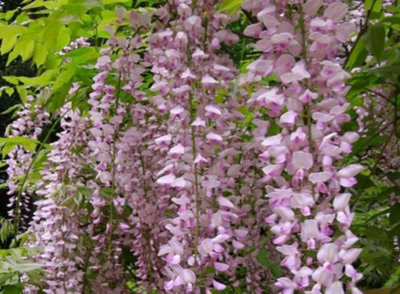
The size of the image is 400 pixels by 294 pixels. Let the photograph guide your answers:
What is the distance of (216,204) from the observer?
1.46 m

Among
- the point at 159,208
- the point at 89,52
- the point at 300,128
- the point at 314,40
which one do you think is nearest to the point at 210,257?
the point at 300,128

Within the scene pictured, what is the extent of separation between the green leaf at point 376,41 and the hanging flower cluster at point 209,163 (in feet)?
0.23

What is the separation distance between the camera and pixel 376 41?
1450mm

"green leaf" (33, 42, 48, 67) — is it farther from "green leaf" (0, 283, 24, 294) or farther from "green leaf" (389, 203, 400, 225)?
"green leaf" (389, 203, 400, 225)

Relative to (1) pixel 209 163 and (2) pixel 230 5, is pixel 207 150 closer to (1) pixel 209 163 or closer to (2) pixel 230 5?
(1) pixel 209 163

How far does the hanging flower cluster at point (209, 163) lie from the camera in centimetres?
116

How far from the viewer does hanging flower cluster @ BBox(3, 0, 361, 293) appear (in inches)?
45.5

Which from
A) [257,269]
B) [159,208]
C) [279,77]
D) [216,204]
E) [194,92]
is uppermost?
[279,77]

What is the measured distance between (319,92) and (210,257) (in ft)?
1.26

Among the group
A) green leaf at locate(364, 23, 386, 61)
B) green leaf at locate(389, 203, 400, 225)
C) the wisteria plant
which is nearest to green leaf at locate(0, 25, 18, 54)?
the wisteria plant

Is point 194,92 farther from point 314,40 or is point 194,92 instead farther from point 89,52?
point 89,52

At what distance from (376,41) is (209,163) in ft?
1.46

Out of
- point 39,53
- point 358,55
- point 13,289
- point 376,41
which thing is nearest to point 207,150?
point 376,41

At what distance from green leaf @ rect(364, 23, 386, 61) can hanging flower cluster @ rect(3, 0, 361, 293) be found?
0.07 m
